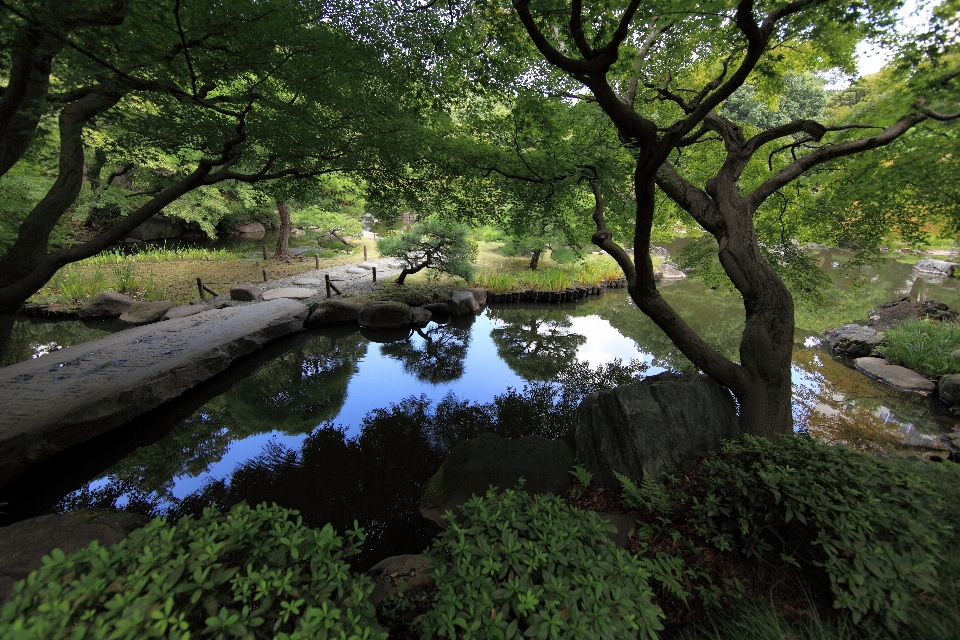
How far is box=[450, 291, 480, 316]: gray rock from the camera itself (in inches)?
473

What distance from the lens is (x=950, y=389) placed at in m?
6.88

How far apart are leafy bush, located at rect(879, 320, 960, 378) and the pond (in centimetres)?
109

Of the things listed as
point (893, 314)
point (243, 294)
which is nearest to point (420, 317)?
point (243, 294)

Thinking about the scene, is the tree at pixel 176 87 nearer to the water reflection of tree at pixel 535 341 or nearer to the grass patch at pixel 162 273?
the water reflection of tree at pixel 535 341

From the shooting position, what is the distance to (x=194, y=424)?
18.9ft

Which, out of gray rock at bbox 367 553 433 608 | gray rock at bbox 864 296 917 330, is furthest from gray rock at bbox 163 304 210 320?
gray rock at bbox 864 296 917 330

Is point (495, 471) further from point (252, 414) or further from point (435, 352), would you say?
point (435, 352)

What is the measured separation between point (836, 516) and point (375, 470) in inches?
172

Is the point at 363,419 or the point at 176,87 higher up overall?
the point at 176,87

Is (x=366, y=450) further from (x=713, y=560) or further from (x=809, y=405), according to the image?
(x=809, y=405)

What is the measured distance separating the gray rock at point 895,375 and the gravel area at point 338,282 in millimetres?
13449

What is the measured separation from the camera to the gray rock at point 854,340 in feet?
30.3

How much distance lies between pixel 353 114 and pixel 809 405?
353 inches

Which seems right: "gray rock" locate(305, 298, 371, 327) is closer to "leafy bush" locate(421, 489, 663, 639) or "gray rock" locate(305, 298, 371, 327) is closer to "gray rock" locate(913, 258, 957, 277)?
"leafy bush" locate(421, 489, 663, 639)
